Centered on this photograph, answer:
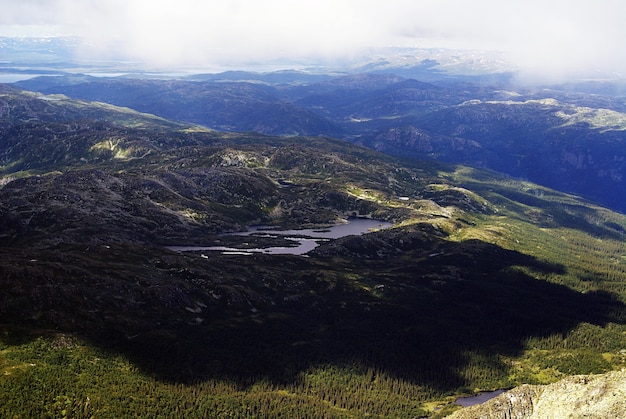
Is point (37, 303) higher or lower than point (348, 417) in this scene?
higher

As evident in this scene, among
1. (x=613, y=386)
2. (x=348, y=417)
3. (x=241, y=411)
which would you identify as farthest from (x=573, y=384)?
(x=241, y=411)

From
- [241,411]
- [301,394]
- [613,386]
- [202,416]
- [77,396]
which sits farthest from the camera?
[301,394]

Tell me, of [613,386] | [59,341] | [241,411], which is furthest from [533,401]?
[59,341]

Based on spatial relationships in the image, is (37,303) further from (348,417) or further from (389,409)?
(389,409)

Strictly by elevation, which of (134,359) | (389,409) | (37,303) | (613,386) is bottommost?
(389,409)

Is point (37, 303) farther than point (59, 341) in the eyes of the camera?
Yes

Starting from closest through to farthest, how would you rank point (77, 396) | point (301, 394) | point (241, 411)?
1. point (77, 396)
2. point (241, 411)
3. point (301, 394)
